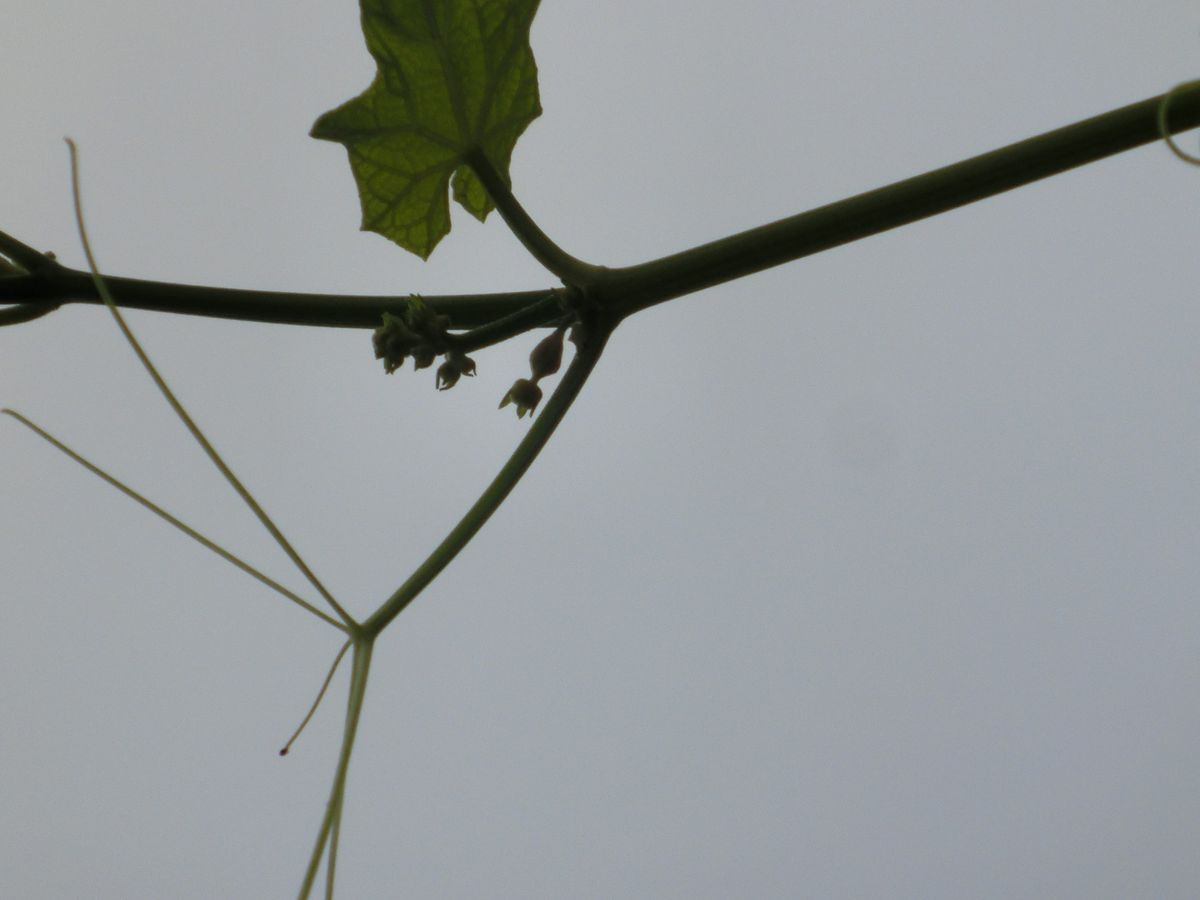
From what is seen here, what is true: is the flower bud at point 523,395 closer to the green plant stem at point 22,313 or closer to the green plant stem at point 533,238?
the green plant stem at point 533,238

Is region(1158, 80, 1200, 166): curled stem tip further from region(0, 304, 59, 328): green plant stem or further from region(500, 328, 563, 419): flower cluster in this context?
region(0, 304, 59, 328): green plant stem

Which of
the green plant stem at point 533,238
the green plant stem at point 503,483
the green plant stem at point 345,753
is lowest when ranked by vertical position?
the green plant stem at point 345,753

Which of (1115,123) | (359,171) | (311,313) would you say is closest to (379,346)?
(311,313)

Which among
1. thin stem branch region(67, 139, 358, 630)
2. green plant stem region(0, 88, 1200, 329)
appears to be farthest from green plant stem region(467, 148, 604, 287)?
thin stem branch region(67, 139, 358, 630)

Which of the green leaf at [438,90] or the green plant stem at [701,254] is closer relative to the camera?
the green plant stem at [701,254]

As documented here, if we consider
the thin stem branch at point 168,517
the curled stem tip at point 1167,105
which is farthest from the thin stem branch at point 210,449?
the curled stem tip at point 1167,105

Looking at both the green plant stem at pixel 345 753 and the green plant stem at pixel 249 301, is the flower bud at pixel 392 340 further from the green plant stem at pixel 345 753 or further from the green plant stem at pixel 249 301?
the green plant stem at pixel 345 753

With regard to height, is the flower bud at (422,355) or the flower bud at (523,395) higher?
the flower bud at (523,395)

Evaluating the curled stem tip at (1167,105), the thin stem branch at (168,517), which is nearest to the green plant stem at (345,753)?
the thin stem branch at (168,517)
